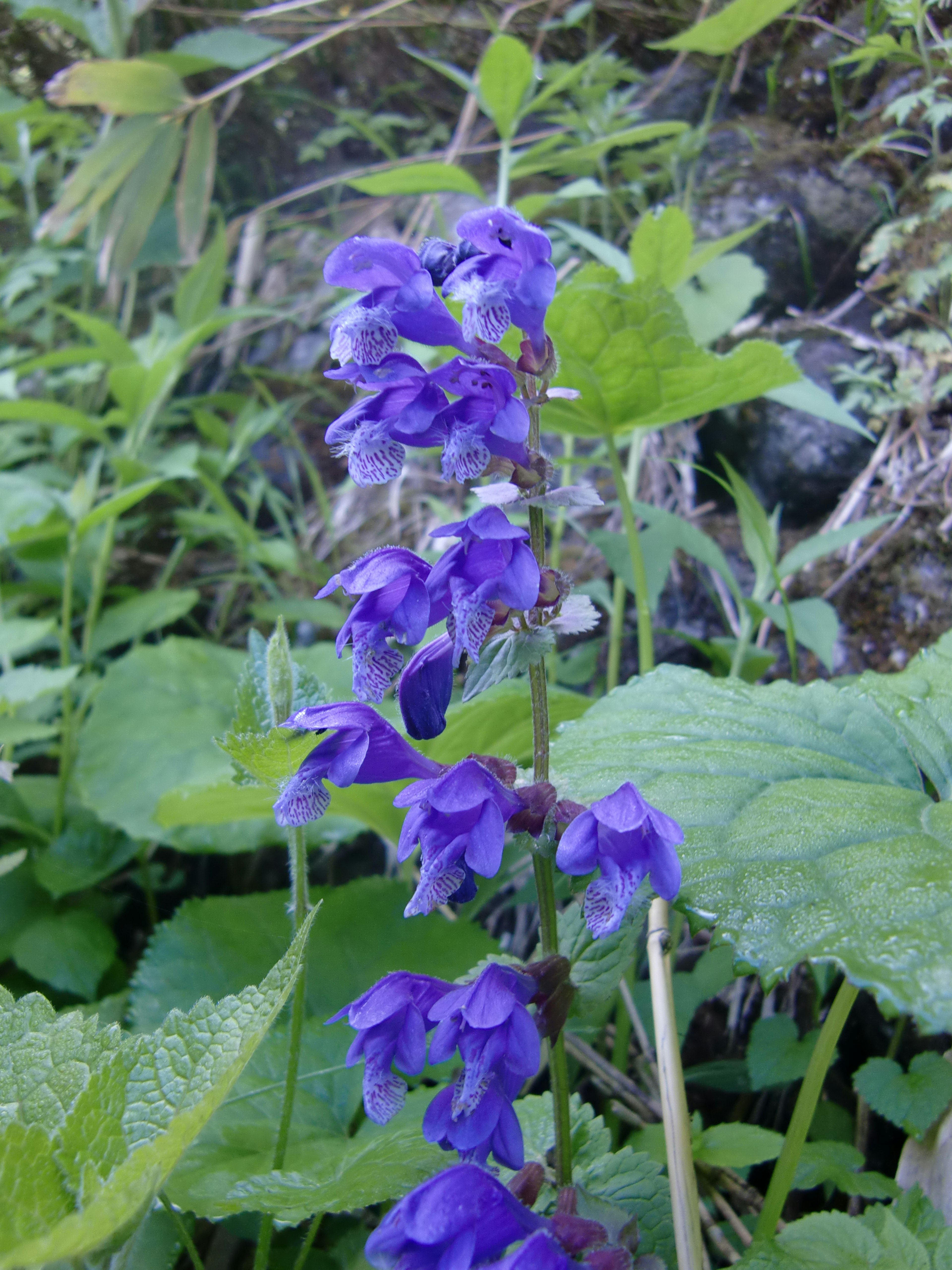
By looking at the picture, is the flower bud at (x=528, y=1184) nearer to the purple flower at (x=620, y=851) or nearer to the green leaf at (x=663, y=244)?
the purple flower at (x=620, y=851)

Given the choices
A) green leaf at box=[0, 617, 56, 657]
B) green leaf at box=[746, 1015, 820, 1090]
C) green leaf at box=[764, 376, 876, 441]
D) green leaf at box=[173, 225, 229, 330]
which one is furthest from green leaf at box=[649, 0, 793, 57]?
green leaf at box=[746, 1015, 820, 1090]

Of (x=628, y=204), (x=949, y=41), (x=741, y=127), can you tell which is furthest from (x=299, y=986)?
(x=741, y=127)

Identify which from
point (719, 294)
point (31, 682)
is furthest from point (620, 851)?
point (719, 294)

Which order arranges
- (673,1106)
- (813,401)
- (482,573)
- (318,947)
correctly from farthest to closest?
(813,401)
(318,947)
(673,1106)
(482,573)

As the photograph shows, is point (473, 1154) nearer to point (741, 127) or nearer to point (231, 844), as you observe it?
point (231, 844)

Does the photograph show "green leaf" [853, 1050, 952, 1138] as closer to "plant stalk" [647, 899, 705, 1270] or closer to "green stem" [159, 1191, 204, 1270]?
"plant stalk" [647, 899, 705, 1270]

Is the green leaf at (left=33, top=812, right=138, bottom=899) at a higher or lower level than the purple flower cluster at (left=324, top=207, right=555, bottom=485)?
lower

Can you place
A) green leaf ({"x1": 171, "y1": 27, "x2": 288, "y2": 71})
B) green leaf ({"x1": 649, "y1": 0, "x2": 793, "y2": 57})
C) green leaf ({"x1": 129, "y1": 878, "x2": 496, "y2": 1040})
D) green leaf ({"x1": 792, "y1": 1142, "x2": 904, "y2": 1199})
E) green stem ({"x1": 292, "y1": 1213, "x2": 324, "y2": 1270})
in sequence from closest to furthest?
green stem ({"x1": 292, "y1": 1213, "x2": 324, "y2": 1270}) < green leaf ({"x1": 792, "y1": 1142, "x2": 904, "y2": 1199}) < green leaf ({"x1": 129, "y1": 878, "x2": 496, "y2": 1040}) < green leaf ({"x1": 649, "y1": 0, "x2": 793, "y2": 57}) < green leaf ({"x1": 171, "y1": 27, "x2": 288, "y2": 71})

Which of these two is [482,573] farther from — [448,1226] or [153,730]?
[153,730]
